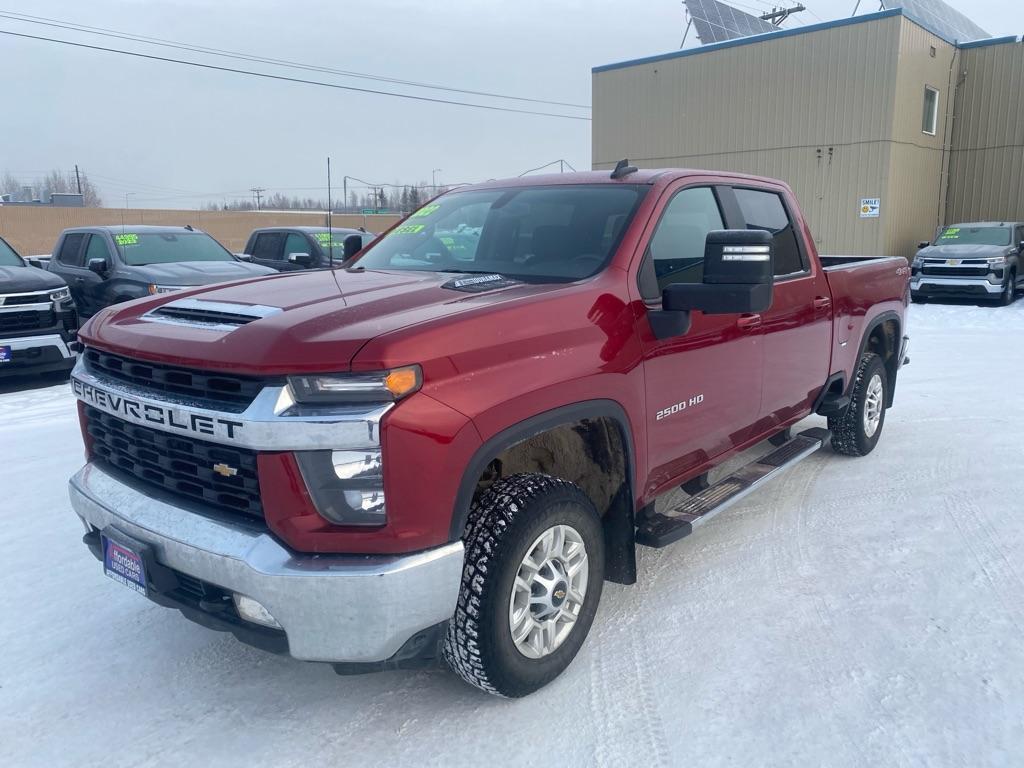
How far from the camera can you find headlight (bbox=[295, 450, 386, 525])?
2400 millimetres

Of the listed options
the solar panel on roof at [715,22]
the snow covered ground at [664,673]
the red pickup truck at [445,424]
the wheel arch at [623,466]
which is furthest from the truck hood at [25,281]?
the solar panel on roof at [715,22]

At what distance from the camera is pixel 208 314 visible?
2898mm

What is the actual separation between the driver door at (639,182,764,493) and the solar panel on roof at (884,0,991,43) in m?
19.3

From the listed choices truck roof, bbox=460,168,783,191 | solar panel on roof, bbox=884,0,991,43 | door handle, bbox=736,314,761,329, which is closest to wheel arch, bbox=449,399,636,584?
door handle, bbox=736,314,761,329

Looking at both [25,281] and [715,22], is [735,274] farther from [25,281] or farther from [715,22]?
[715,22]

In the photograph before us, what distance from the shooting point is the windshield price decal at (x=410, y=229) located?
4320mm

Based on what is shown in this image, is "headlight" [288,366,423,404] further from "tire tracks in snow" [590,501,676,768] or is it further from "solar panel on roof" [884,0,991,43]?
"solar panel on roof" [884,0,991,43]

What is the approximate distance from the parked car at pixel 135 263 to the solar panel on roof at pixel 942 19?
17227 millimetres

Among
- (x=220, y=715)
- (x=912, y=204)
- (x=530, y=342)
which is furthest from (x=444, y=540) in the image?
(x=912, y=204)

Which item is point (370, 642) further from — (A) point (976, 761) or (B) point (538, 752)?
(A) point (976, 761)

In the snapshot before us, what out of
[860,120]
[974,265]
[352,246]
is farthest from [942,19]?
[352,246]

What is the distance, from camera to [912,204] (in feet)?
67.6

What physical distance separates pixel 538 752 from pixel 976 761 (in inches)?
54.7

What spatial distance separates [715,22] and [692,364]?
22.4 metres
